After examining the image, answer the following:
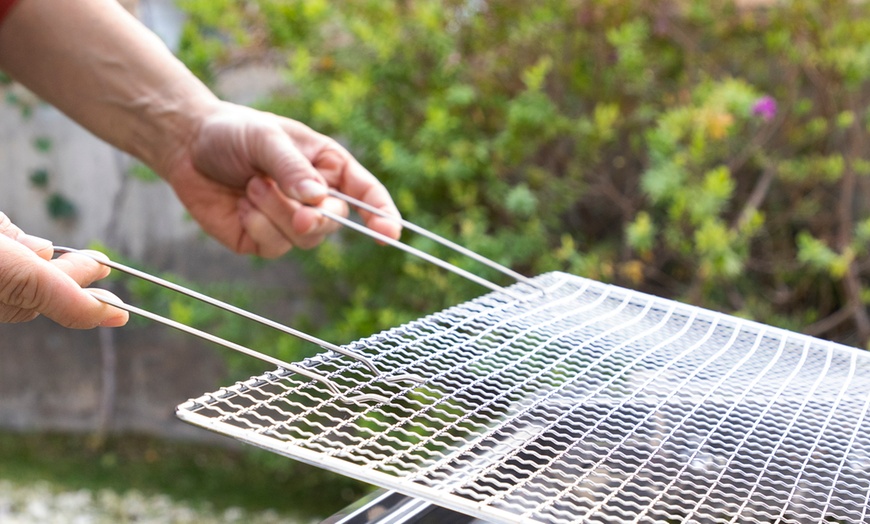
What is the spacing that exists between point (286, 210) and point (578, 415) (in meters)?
0.77

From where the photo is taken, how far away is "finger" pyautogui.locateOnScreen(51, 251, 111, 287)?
2.88 feet

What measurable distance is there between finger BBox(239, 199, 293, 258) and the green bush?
39.5 inches

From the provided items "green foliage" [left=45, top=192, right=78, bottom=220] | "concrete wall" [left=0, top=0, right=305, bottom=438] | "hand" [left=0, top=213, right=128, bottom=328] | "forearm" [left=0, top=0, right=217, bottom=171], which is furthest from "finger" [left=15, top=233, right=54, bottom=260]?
"green foliage" [left=45, top=192, right=78, bottom=220]

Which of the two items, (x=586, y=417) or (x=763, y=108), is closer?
(x=586, y=417)

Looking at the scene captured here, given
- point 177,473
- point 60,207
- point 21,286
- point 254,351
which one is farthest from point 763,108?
point 60,207

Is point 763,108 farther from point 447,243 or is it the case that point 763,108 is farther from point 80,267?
point 80,267

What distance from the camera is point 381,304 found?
2930mm

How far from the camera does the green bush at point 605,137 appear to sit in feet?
8.43

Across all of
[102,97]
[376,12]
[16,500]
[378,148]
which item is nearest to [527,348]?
[102,97]

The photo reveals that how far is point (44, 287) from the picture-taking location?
2.73 feet

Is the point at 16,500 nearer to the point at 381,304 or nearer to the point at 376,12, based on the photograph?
the point at 381,304

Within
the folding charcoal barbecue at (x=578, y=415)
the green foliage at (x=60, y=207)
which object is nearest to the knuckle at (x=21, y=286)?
the folding charcoal barbecue at (x=578, y=415)

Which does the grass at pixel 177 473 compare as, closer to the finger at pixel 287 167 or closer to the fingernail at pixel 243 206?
the fingernail at pixel 243 206

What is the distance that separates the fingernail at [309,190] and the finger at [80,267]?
Answer: 0.49 metres
